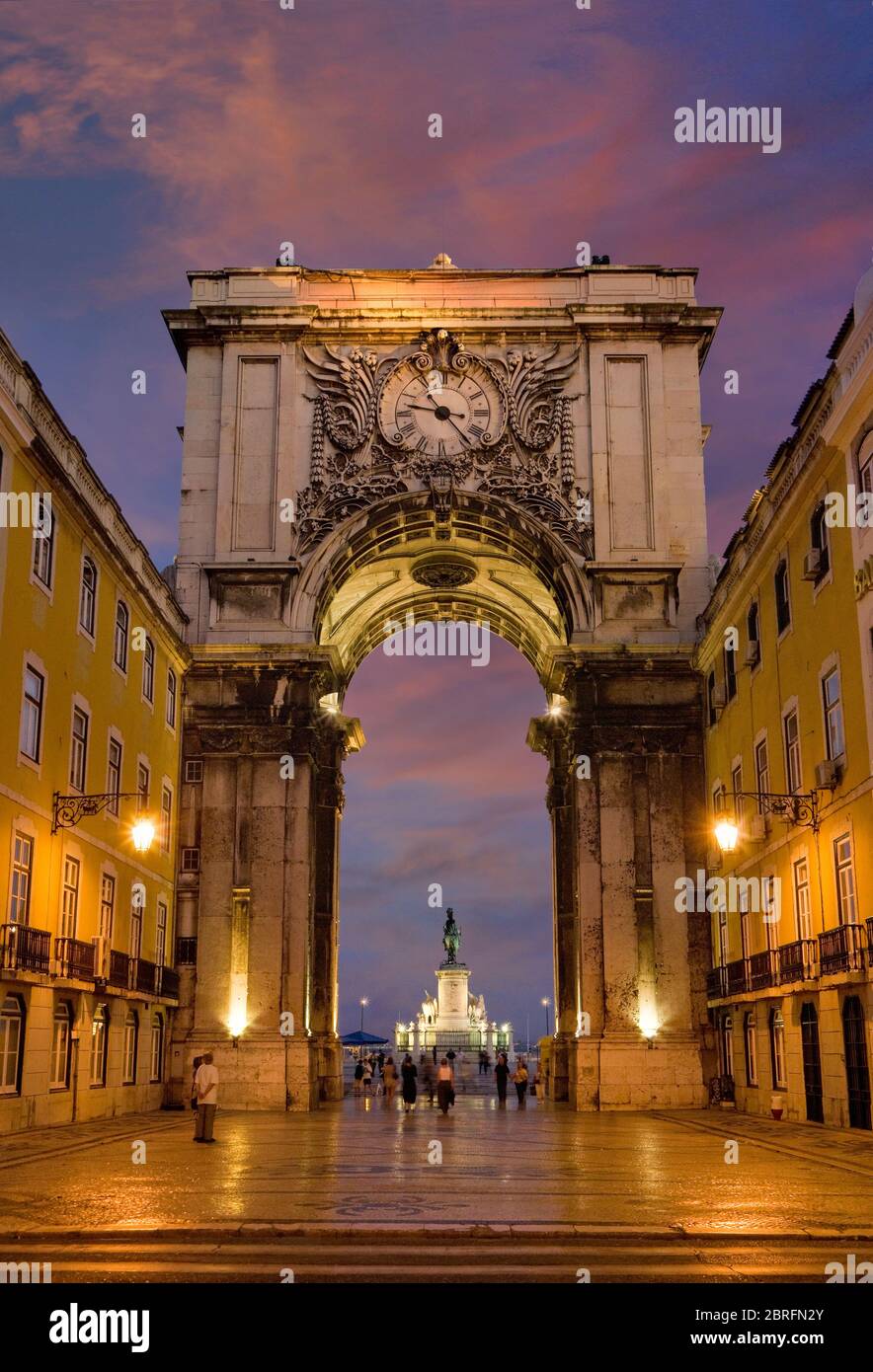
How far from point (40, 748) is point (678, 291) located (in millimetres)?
27229

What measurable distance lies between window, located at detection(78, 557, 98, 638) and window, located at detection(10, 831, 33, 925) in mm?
5931

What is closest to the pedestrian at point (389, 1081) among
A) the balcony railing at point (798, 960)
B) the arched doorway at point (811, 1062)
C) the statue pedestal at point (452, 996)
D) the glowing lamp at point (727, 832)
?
the arched doorway at point (811, 1062)

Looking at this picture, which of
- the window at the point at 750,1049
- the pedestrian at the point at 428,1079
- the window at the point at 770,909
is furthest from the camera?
the pedestrian at the point at 428,1079

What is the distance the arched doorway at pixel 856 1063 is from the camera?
2472 centimetres

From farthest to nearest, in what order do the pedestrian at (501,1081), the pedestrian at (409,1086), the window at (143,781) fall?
the pedestrian at (501,1081), the pedestrian at (409,1086), the window at (143,781)

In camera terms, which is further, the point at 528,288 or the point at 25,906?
the point at 528,288

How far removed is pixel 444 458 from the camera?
143ft

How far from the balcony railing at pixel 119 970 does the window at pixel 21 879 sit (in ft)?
17.2

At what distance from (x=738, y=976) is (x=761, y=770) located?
17.9 ft

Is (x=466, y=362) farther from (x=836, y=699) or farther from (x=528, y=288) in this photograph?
(x=836, y=699)

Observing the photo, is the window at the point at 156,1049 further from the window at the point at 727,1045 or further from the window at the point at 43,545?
the window at the point at 727,1045

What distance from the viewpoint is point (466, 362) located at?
144 feet

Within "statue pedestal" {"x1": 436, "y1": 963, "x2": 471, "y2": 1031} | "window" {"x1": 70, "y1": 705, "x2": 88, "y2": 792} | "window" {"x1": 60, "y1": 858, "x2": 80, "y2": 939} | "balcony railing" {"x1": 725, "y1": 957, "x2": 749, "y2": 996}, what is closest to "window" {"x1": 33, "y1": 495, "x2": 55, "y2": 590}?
"window" {"x1": 70, "y1": 705, "x2": 88, "y2": 792}
